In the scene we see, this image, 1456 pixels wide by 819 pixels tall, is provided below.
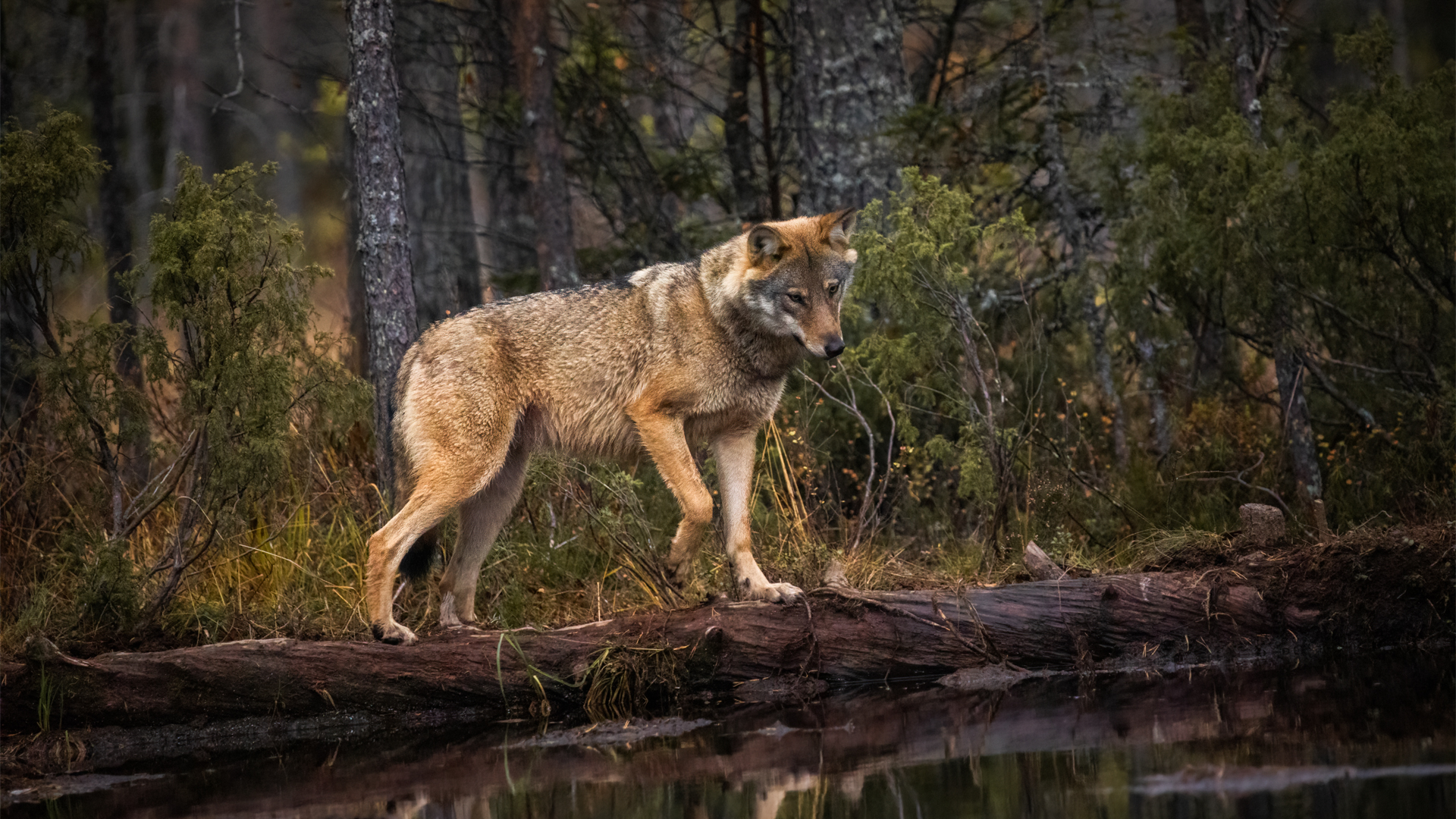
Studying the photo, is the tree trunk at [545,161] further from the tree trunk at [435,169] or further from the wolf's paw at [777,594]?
the wolf's paw at [777,594]

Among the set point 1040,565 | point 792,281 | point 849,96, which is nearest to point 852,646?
point 1040,565

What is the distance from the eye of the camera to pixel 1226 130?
818 cm

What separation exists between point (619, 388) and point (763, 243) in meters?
1.17

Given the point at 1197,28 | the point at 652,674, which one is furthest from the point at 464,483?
the point at 1197,28

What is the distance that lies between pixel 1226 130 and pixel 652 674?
5.24 m

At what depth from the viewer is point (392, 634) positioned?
6.36 meters

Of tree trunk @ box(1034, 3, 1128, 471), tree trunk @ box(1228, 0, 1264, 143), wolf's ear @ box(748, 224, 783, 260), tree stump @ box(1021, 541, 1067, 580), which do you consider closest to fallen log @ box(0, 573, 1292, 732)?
tree stump @ box(1021, 541, 1067, 580)

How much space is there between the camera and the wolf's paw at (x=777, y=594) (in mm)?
6312

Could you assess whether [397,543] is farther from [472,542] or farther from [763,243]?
[763,243]

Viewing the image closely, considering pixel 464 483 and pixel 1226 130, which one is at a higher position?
pixel 1226 130

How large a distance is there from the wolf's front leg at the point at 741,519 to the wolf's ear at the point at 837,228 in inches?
46.2

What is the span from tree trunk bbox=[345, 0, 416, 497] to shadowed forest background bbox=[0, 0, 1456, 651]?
26 millimetres

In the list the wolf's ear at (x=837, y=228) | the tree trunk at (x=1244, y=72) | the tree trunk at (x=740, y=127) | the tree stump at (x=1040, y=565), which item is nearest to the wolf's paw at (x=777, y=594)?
the tree stump at (x=1040, y=565)

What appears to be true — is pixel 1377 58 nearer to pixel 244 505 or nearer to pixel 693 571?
pixel 693 571
